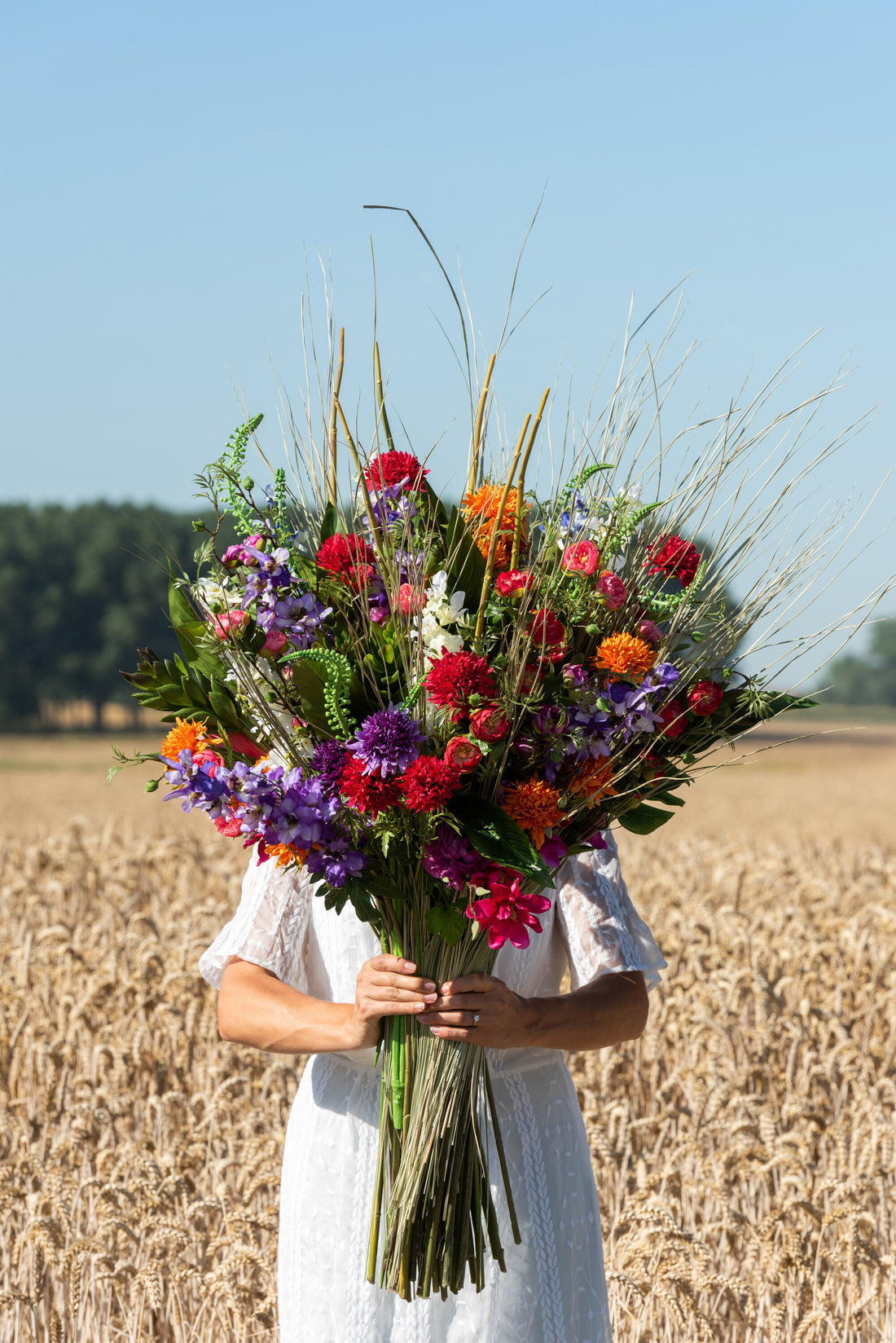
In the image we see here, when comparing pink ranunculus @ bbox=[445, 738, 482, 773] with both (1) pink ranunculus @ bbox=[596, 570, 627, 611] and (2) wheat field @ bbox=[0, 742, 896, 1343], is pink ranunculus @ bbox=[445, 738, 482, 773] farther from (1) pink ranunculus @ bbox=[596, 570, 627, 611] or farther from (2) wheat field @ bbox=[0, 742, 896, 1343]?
(2) wheat field @ bbox=[0, 742, 896, 1343]

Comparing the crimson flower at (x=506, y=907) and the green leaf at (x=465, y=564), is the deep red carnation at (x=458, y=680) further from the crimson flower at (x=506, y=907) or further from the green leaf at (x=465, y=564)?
the crimson flower at (x=506, y=907)

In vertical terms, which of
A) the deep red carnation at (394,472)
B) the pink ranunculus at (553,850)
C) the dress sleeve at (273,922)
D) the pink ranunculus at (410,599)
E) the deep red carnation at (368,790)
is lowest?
the dress sleeve at (273,922)

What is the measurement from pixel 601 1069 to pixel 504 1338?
296 cm

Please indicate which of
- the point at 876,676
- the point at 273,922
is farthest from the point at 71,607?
the point at 876,676

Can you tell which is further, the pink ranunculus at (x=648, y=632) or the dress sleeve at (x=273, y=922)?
the dress sleeve at (x=273, y=922)

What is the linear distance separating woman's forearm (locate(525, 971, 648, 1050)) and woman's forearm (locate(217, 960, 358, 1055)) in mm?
310

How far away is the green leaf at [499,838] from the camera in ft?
5.97

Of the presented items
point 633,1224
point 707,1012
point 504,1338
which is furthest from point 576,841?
point 707,1012

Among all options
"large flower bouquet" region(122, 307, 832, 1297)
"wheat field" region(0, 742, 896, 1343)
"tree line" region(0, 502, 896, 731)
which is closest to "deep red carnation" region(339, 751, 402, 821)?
"large flower bouquet" region(122, 307, 832, 1297)

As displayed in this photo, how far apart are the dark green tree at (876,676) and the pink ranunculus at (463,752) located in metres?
133

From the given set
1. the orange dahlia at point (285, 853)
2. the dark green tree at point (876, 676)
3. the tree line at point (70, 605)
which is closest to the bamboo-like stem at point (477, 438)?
the orange dahlia at point (285, 853)

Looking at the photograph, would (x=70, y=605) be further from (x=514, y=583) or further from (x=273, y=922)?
(x=514, y=583)

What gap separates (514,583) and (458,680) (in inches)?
7.3

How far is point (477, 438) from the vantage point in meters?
2.07
